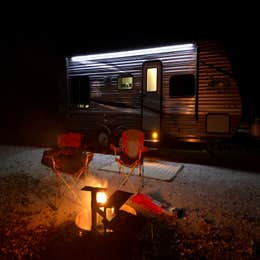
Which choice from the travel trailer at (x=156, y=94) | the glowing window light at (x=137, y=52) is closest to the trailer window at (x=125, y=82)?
the travel trailer at (x=156, y=94)

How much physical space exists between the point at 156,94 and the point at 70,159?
3343mm

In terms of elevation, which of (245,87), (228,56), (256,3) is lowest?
(245,87)

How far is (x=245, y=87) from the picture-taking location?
6375 millimetres

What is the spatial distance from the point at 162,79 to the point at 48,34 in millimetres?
13751

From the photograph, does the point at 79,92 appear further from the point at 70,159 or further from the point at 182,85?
the point at 70,159

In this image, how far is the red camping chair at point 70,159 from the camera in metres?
4.30

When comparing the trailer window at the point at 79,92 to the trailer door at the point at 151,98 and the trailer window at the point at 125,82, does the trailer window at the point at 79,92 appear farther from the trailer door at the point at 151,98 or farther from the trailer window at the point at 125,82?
the trailer door at the point at 151,98

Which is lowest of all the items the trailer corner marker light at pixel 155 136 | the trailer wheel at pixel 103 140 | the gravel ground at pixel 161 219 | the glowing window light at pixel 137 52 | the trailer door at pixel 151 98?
the gravel ground at pixel 161 219

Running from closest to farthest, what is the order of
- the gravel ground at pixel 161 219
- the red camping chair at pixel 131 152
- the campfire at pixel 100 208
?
1. the gravel ground at pixel 161 219
2. the campfire at pixel 100 208
3. the red camping chair at pixel 131 152

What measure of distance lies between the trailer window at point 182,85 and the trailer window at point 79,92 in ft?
9.53

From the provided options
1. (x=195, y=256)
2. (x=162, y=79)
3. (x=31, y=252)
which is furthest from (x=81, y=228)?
(x=162, y=79)

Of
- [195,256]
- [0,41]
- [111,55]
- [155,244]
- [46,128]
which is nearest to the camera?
[195,256]

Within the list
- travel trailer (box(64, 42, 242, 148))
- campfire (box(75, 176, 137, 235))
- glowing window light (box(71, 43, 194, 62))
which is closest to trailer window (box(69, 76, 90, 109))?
travel trailer (box(64, 42, 242, 148))

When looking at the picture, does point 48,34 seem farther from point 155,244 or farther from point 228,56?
point 155,244
